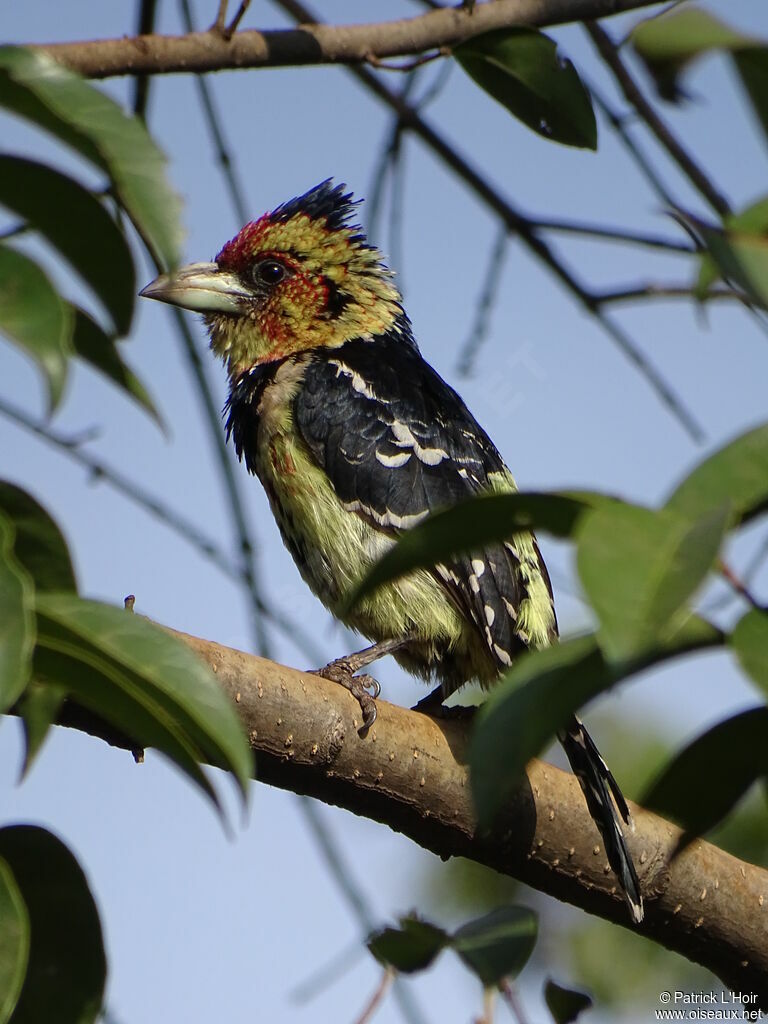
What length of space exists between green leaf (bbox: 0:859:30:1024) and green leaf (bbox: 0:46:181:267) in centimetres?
65

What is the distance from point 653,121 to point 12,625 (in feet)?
7.57

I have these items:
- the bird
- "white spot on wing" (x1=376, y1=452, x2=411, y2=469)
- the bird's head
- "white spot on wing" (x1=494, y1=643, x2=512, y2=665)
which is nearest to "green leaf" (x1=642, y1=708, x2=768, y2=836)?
the bird

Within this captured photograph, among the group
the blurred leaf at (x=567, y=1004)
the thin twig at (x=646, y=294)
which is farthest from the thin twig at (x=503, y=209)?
the blurred leaf at (x=567, y=1004)

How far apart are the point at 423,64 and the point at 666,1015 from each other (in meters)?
2.02

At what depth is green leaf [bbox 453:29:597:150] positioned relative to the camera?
218 cm

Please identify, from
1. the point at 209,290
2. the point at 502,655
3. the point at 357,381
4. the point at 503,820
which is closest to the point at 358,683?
the point at 503,820

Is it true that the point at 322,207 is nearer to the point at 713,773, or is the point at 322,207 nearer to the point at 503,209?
the point at 503,209

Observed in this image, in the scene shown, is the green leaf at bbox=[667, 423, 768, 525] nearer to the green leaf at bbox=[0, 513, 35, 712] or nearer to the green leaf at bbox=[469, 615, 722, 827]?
the green leaf at bbox=[469, 615, 722, 827]

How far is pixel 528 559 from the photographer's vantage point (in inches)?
149

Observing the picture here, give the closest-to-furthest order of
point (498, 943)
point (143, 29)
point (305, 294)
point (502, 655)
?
point (498, 943) < point (143, 29) < point (502, 655) < point (305, 294)

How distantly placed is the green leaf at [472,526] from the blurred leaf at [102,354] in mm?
429

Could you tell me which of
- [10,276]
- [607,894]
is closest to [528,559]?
[607,894]

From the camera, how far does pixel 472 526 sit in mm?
1101

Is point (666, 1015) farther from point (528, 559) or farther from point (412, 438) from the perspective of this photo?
point (412, 438)
